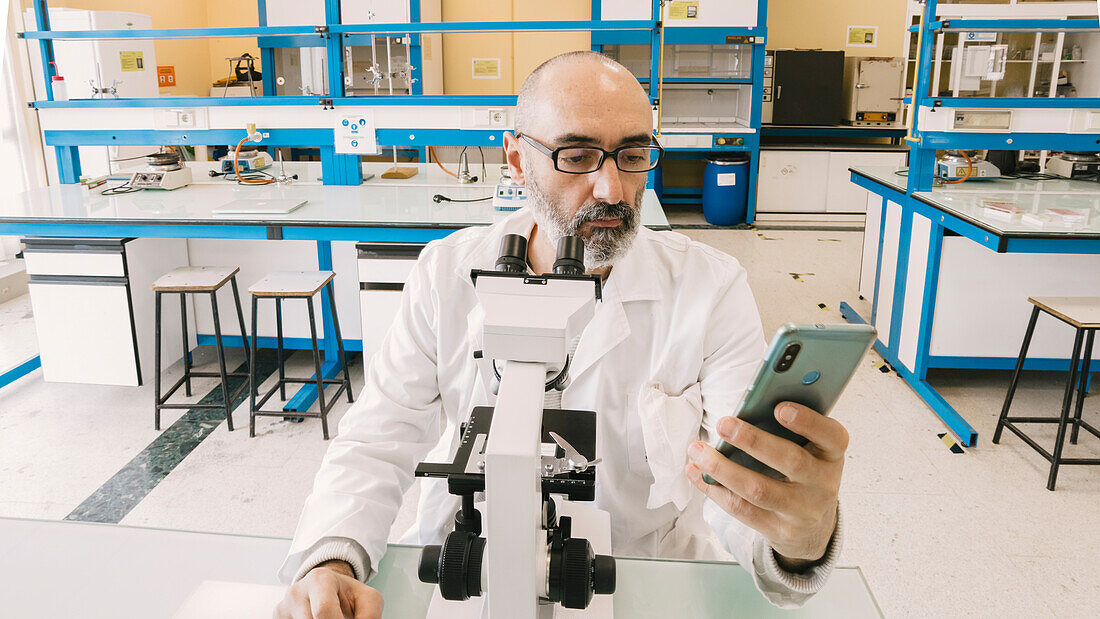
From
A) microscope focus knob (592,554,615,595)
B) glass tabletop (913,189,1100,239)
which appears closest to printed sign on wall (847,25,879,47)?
glass tabletop (913,189,1100,239)

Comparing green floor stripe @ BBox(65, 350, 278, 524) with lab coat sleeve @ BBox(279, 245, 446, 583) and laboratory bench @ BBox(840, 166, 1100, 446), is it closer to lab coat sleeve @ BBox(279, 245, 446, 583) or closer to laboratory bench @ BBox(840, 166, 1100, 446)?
lab coat sleeve @ BBox(279, 245, 446, 583)

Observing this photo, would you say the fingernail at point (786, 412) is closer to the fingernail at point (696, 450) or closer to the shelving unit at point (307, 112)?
the fingernail at point (696, 450)

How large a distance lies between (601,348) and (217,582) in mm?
666

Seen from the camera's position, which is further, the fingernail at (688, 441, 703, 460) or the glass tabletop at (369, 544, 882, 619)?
the glass tabletop at (369, 544, 882, 619)

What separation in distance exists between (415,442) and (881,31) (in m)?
7.09

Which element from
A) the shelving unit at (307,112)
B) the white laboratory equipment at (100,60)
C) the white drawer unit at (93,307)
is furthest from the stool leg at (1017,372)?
the white laboratory equipment at (100,60)

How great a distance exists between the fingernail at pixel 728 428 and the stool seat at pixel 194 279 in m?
2.70

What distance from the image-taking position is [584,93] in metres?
1.20

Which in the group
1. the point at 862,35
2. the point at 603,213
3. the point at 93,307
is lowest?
the point at 93,307

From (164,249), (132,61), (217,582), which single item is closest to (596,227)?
(217,582)

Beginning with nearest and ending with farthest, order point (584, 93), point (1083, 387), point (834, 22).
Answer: point (584, 93) < point (1083, 387) < point (834, 22)

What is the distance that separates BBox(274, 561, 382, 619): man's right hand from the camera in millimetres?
851

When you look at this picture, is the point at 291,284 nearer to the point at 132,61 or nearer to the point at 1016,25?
the point at 132,61

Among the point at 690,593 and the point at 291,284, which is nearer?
the point at 690,593
